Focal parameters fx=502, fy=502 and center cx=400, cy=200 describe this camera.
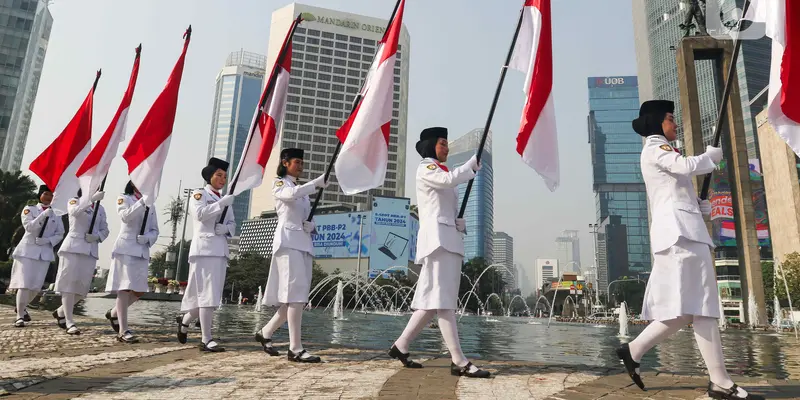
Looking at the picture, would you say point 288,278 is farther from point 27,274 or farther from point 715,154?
point 27,274

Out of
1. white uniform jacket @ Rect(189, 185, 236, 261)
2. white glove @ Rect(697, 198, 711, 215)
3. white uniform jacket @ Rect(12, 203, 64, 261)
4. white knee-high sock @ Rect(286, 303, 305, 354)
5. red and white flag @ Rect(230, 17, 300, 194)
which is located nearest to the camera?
white glove @ Rect(697, 198, 711, 215)

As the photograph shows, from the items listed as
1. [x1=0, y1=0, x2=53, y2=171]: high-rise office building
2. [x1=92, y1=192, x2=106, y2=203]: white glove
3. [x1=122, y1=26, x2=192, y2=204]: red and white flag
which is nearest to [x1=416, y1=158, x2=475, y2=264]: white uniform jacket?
[x1=122, y1=26, x2=192, y2=204]: red and white flag

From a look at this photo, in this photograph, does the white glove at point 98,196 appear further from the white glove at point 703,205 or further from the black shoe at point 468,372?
the white glove at point 703,205

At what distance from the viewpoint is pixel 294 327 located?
17.2ft

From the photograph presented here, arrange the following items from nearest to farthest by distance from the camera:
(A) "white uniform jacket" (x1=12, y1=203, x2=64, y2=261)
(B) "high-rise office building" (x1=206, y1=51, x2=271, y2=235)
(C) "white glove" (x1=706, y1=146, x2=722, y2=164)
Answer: (C) "white glove" (x1=706, y1=146, x2=722, y2=164) < (A) "white uniform jacket" (x1=12, y1=203, x2=64, y2=261) < (B) "high-rise office building" (x1=206, y1=51, x2=271, y2=235)

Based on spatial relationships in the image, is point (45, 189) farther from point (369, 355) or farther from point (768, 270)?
point (768, 270)

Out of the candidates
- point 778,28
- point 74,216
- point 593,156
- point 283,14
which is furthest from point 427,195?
point 593,156

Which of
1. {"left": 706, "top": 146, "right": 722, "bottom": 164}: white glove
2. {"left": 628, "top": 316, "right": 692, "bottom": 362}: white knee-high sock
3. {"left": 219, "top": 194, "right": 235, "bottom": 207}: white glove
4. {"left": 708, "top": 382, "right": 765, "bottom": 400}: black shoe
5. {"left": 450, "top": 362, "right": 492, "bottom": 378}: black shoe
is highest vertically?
{"left": 706, "top": 146, "right": 722, "bottom": 164}: white glove

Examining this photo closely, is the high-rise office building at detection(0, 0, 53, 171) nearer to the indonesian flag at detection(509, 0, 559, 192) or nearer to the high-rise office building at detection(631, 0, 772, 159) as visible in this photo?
the indonesian flag at detection(509, 0, 559, 192)

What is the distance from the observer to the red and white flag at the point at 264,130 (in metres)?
6.66

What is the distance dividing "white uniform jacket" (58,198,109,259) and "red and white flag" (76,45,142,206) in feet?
0.72

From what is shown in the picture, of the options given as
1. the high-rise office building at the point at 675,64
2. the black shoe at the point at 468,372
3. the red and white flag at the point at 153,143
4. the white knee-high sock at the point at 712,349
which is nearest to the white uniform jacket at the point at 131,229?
the red and white flag at the point at 153,143

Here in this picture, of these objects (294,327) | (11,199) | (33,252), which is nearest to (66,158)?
(33,252)

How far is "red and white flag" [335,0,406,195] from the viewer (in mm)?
5366
